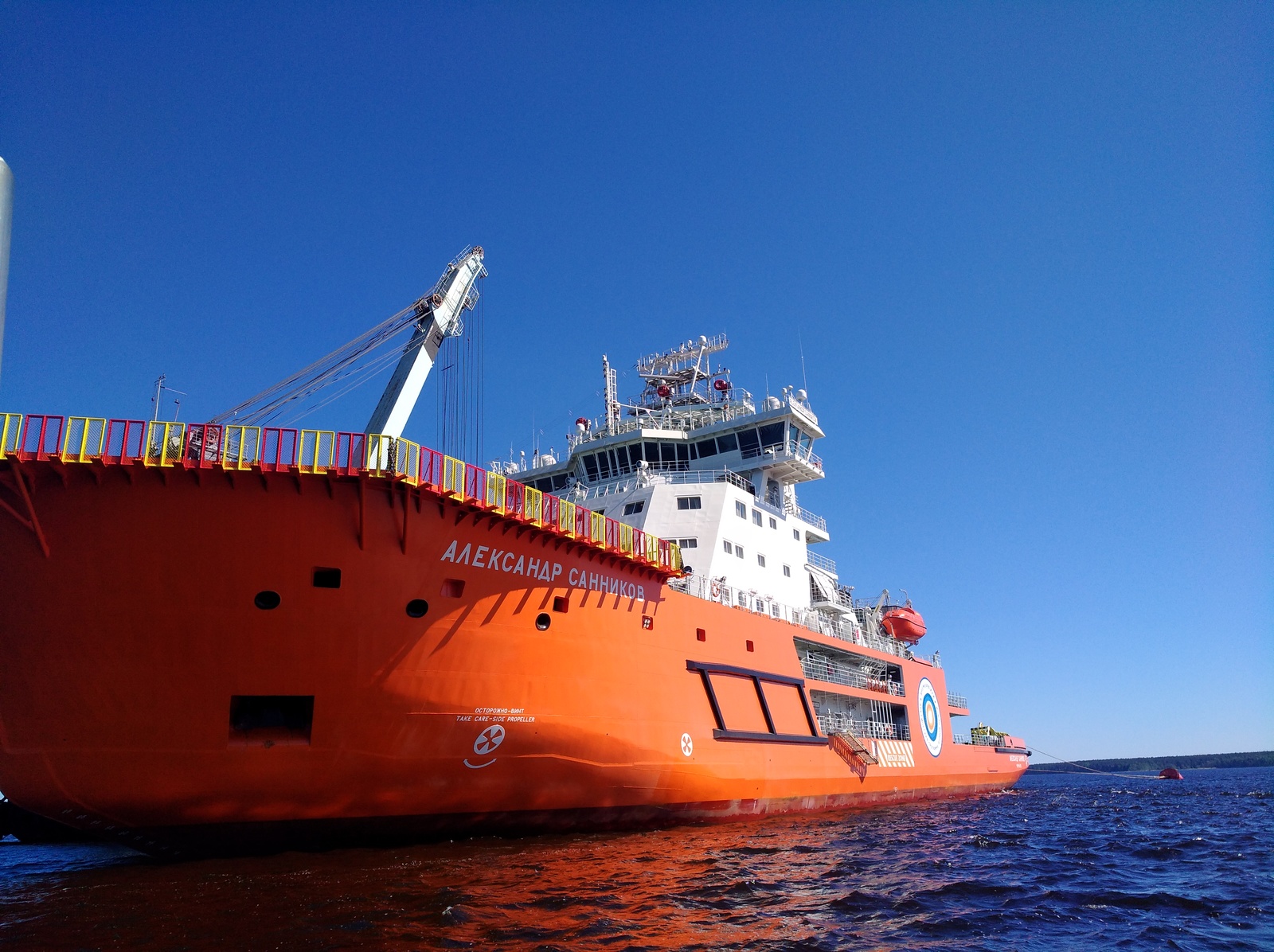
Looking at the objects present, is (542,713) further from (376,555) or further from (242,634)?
(242,634)

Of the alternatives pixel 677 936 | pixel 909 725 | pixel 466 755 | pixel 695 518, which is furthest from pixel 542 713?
pixel 909 725

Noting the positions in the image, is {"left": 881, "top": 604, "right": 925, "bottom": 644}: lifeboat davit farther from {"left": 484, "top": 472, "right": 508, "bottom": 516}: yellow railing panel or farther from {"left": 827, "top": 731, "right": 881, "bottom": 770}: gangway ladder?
{"left": 484, "top": 472, "right": 508, "bottom": 516}: yellow railing panel

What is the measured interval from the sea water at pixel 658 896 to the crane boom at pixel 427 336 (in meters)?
8.04

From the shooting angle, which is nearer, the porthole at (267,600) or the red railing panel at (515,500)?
the porthole at (267,600)

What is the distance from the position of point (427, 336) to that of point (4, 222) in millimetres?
13446

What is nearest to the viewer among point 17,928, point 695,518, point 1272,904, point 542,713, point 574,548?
point 17,928

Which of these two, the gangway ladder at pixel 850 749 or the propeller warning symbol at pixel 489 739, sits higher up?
the propeller warning symbol at pixel 489 739

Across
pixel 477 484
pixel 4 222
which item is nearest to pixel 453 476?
pixel 477 484

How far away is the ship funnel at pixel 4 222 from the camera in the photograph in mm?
4266

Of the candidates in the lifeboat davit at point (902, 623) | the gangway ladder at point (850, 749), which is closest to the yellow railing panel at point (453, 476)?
the gangway ladder at point (850, 749)

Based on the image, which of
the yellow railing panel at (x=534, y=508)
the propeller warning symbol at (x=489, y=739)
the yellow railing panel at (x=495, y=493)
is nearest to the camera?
the propeller warning symbol at (x=489, y=739)

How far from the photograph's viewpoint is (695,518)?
2394cm

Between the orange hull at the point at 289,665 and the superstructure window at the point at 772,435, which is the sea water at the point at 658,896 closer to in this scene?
the orange hull at the point at 289,665

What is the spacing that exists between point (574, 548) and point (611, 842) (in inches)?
209
